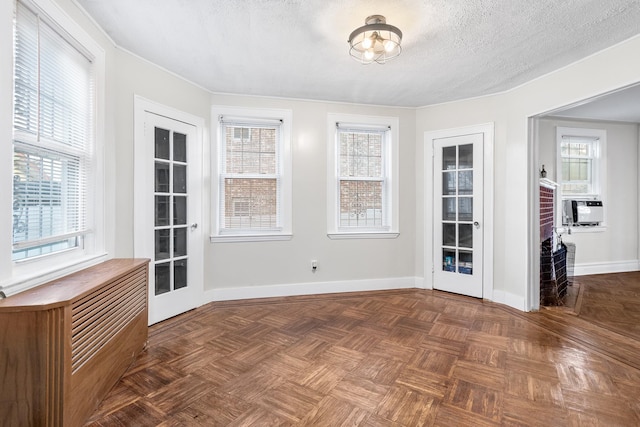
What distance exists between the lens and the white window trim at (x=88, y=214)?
156 cm

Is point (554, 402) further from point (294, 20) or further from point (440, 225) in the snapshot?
point (294, 20)

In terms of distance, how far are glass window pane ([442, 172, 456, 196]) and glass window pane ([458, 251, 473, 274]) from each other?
800 mm

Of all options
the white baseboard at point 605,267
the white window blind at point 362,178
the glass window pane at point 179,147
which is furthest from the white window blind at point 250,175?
the white baseboard at point 605,267

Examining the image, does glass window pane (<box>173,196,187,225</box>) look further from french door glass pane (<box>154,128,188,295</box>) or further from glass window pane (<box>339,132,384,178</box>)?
glass window pane (<box>339,132,384,178</box>)

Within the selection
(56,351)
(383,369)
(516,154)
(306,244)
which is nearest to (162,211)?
(306,244)

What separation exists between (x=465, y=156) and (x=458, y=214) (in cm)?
76

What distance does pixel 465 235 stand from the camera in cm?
412

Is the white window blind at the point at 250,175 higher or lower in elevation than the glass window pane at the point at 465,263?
higher

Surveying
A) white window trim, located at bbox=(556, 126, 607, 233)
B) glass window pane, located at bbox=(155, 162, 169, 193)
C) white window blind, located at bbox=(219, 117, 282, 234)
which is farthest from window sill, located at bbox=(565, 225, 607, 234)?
glass window pane, located at bbox=(155, 162, 169, 193)

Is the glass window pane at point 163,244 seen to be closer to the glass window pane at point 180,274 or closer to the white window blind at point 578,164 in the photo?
the glass window pane at point 180,274

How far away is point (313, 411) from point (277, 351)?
2.68ft

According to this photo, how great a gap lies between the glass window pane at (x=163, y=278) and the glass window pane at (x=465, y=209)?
11.7ft

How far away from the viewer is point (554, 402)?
6.31 ft

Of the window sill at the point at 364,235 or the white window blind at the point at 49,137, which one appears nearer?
the white window blind at the point at 49,137
